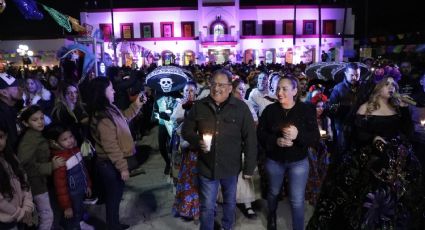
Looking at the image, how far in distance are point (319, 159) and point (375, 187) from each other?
2.33 meters

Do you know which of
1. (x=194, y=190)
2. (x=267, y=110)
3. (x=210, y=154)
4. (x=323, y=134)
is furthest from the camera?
(x=323, y=134)

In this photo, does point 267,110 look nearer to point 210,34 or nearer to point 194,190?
point 194,190

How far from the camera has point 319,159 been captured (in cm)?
550

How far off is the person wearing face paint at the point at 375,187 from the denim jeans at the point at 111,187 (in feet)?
6.91

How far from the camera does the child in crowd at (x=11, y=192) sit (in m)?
3.13

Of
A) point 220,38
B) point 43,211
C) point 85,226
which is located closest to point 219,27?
point 220,38

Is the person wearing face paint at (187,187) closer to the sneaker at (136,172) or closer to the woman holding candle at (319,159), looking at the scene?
the woman holding candle at (319,159)

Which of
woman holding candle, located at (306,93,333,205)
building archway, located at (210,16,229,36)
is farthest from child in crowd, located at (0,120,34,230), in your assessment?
building archway, located at (210,16,229,36)

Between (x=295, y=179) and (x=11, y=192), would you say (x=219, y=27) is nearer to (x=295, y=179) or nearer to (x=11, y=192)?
(x=295, y=179)

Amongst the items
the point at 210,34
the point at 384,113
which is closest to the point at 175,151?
the point at 384,113

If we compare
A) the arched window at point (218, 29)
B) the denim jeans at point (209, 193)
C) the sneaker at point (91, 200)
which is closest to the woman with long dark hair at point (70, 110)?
the sneaker at point (91, 200)

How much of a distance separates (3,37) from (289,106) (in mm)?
47180

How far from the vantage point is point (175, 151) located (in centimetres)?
539

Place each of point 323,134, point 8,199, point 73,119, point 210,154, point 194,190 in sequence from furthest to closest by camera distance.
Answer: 1. point 323,134
2. point 73,119
3. point 194,190
4. point 210,154
5. point 8,199
